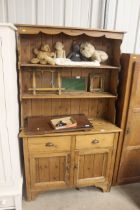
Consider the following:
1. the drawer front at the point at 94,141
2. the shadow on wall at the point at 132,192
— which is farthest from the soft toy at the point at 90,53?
the shadow on wall at the point at 132,192

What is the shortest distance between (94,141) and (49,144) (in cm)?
45

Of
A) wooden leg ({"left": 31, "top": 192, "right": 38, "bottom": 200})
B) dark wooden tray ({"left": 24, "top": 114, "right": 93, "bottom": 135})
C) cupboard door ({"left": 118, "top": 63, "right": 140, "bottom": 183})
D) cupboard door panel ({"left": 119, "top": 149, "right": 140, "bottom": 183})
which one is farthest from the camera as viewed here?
cupboard door panel ({"left": 119, "top": 149, "right": 140, "bottom": 183})

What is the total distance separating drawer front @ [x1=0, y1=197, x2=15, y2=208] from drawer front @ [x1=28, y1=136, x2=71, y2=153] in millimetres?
484

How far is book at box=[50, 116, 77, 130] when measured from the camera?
5.77 feet

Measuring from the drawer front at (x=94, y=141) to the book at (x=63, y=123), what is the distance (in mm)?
143

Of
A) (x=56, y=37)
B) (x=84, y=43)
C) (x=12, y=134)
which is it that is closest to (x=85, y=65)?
(x=84, y=43)

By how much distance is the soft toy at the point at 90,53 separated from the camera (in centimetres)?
185

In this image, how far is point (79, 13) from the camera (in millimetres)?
1892

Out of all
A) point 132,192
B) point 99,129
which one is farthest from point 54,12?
point 132,192

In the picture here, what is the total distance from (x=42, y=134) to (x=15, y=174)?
17.0 inches

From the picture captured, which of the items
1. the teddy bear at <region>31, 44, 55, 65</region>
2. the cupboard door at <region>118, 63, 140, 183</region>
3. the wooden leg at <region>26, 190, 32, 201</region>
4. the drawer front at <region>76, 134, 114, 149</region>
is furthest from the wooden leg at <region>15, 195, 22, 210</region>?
the teddy bear at <region>31, 44, 55, 65</region>

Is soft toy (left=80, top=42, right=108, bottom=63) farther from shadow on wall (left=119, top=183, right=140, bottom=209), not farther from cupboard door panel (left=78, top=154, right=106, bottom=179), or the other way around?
shadow on wall (left=119, top=183, right=140, bottom=209)

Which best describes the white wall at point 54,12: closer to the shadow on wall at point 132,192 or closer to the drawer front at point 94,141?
the drawer front at point 94,141

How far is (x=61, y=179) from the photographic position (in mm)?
1937
